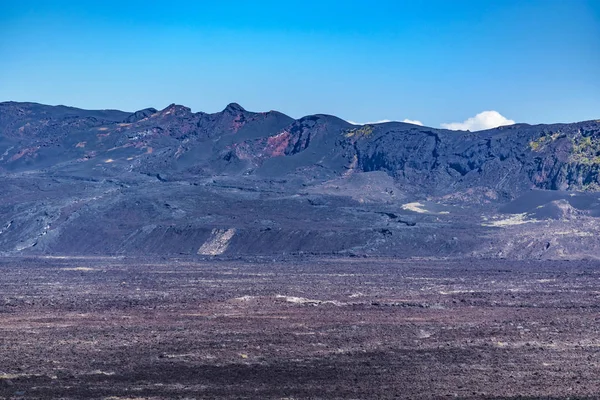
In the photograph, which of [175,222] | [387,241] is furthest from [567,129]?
[175,222]

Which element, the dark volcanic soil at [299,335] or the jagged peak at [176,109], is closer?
the dark volcanic soil at [299,335]

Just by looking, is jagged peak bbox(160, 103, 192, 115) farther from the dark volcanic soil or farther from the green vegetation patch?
the dark volcanic soil

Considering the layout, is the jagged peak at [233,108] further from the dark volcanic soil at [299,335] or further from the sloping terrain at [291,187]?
the dark volcanic soil at [299,335]

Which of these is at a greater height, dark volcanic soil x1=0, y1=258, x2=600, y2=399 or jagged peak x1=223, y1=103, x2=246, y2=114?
jagged peak x1=223, y1=103, x2=246, y2=114

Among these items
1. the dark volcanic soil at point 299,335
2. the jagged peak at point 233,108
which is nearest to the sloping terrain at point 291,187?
the jagged peak at point 233,108

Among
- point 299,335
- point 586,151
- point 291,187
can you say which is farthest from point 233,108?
point 299,335

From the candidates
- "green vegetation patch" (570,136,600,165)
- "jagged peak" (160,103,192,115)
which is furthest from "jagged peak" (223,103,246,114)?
"green vegetation patch" (570,136,600,165)
